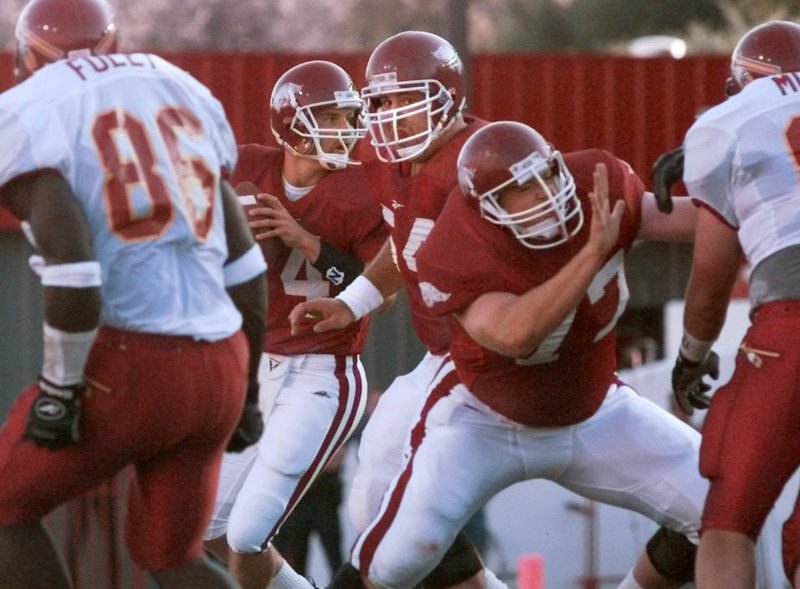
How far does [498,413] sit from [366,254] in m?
1.22

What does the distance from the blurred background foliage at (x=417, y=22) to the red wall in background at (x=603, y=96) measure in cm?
1600

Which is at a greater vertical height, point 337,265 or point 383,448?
point 337,265

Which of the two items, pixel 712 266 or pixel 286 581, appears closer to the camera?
pixel 712 266

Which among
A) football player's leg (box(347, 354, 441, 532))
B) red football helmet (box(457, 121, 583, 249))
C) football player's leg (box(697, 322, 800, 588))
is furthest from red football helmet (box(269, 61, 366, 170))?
football player's leg (box(697, 322, 800, 588))

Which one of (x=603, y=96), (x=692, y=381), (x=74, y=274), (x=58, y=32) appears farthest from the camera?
(x=603, y=96)

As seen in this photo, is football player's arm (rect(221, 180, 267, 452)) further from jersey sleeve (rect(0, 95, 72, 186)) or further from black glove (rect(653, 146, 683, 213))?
black glove (rect(653, 146, 683, 213))

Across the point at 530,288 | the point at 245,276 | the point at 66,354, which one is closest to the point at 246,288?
the point at 245,276

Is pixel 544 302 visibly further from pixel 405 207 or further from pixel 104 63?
pixel 104 63

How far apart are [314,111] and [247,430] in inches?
61.3

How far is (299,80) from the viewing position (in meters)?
5.97

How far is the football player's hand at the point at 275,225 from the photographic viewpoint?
18.9 feet

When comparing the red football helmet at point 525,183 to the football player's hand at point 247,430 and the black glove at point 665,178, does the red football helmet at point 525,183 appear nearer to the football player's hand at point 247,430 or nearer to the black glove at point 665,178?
the black glove at point 665,178

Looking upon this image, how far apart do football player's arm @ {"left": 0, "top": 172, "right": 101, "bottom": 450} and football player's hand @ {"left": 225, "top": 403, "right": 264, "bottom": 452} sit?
2.18 ft

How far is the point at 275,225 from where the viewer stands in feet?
18.9
